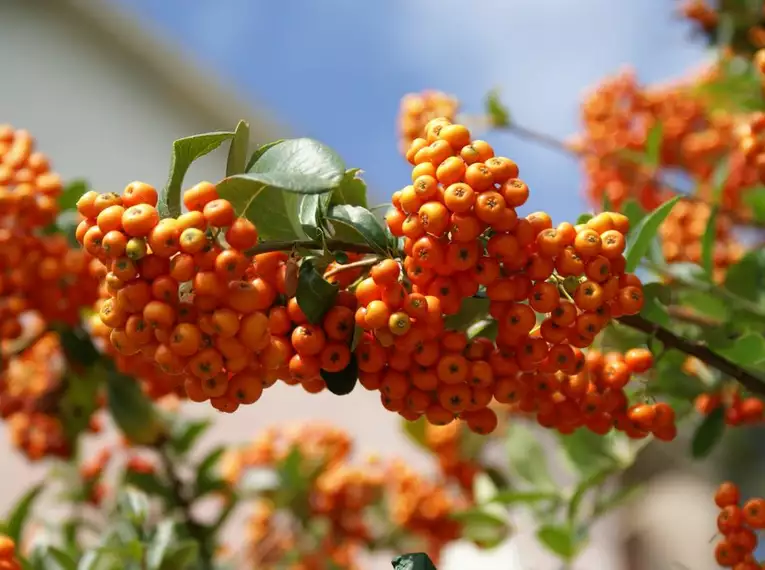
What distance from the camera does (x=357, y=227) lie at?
3.76ft

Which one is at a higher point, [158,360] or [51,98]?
[51,98]

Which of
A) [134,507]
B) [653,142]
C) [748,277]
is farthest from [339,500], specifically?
[748,277]

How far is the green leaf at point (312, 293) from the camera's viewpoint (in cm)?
108

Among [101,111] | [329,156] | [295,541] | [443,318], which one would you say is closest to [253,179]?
[329,156]

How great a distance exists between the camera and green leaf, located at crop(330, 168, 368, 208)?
123 centimetres

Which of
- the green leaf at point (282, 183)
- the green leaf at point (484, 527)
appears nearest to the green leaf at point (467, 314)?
the green leaf at point (282, 183)

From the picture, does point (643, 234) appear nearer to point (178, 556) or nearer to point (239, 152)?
point (239, 152)

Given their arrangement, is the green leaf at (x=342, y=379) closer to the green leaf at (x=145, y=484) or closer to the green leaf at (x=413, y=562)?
the green leaf at (x=413, y=562)

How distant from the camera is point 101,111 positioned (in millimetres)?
8195

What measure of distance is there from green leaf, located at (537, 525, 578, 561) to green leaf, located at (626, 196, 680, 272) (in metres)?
0.92

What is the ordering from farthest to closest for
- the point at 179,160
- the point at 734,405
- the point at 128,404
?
the point at 128,404, the point at 734,405, the point at 179,160

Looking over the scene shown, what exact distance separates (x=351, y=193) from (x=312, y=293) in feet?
0.73

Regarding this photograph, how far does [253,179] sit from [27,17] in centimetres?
811

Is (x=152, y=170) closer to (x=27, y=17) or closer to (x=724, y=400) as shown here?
(x=27, y=17)
